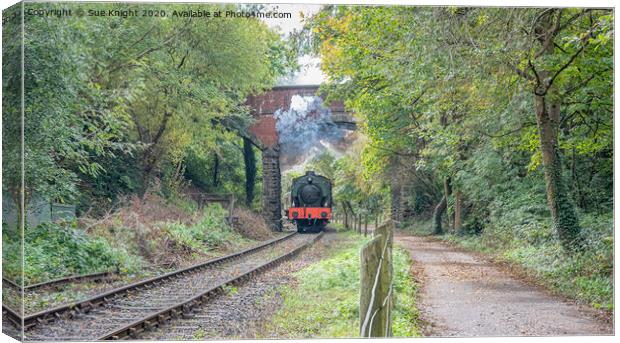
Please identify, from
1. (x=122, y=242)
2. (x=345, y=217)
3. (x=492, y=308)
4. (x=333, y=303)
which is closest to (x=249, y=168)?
(x=122, y=242)

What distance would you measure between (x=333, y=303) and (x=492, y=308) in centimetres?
189

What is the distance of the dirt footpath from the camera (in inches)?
262

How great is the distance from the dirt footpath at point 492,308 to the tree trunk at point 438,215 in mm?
9538

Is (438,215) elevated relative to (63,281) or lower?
elevated

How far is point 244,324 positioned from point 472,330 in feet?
7.64

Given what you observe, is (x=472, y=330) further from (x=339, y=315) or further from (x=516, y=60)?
(x=516, y=60)

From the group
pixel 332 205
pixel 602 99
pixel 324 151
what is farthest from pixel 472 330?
pixel 332 205

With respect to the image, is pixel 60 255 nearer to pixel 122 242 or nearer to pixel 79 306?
pixel 79 306

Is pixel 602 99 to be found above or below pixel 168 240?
above

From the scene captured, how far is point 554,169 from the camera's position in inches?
401

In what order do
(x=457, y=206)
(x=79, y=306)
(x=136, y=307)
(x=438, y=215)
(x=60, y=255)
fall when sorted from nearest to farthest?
1. (x=79, y=306)
2. (x=136, y=307)
3. (x=60, y=255)
4. (x=457, y=206)
5. (x=438, y=215)

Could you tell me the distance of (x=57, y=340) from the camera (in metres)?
6.31

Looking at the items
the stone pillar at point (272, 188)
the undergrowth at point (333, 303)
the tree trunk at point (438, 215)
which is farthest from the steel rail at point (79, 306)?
the tree trunk at point (438, 215)

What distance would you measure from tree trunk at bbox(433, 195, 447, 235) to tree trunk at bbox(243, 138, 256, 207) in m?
7.34
